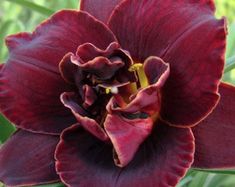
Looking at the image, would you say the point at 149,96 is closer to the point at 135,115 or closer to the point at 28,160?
the point at 135,115

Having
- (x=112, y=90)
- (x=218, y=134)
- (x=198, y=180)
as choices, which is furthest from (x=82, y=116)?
(x=198, y=180)

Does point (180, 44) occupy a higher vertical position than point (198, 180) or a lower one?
higher

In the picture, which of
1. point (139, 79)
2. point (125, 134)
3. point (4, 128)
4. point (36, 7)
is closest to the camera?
point (125, 134)

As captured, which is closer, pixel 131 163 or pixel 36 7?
pixel 131 163

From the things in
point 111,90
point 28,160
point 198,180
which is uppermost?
point 111,90

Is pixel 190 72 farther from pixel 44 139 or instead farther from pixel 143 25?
pixel 44 139

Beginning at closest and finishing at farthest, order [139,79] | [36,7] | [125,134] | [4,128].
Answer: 1. [125,134]
2. [139,79]
3. [4,128]
4. [36,7]

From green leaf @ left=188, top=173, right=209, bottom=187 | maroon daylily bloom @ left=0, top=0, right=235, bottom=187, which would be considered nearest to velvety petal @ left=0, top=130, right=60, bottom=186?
maroon daylily bloom @ left=0, top=0, right=235, bottom=187

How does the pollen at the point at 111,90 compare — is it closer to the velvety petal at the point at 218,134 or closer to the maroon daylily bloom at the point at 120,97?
the maroon daylily bloom at the point at 120,97
